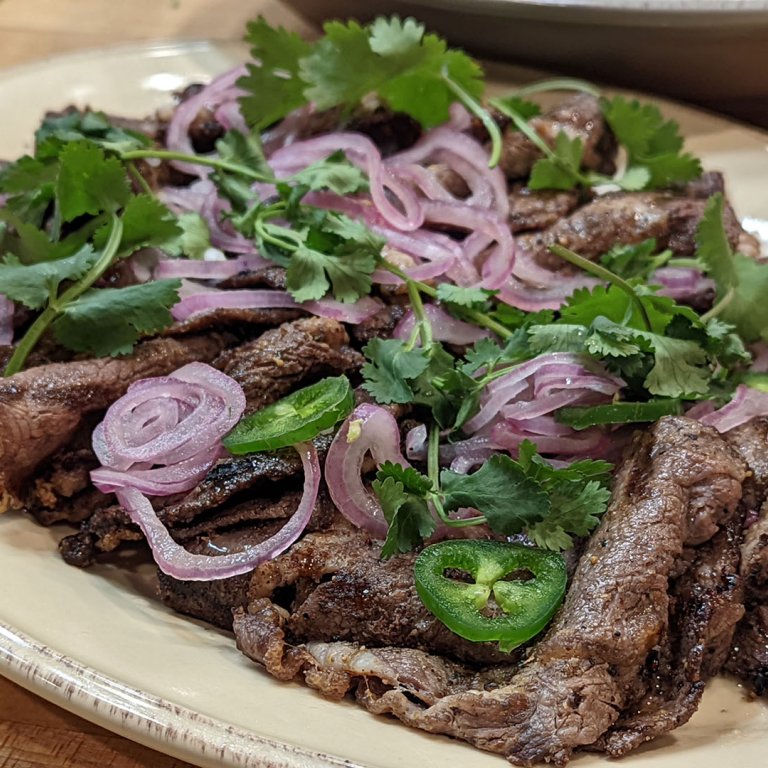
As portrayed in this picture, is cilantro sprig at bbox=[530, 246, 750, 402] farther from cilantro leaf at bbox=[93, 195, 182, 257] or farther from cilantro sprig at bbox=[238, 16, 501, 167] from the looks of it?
cilantro leaf at bbox=[93, 195, 182, 257]

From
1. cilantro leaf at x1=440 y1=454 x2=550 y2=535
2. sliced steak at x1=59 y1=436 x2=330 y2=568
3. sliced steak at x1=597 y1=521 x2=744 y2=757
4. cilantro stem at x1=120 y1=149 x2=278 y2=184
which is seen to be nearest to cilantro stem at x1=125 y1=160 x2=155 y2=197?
cilantro stem at x1=120 y1=149 x2=278 y2=184

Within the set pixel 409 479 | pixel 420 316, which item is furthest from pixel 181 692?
pixel 420 316

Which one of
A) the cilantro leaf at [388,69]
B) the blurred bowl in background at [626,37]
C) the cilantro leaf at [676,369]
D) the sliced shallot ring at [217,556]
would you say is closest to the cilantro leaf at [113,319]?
the sliced shallot ring at [217,556]

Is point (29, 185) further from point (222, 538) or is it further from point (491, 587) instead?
point (491, 587)

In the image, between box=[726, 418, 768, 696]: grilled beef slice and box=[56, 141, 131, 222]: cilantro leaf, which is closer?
box=[726, 418, 768, 696]: grilled beef slice

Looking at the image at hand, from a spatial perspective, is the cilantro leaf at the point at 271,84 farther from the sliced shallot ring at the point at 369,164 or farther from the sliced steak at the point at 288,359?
the sliced steak at the point at 288,359

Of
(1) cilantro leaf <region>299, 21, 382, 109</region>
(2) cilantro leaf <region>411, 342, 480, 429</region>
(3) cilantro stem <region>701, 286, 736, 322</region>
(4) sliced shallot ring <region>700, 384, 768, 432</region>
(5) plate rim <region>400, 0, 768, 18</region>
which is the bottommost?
(4) sliced shallot ring <region>700, 384, 768, 432</region>
